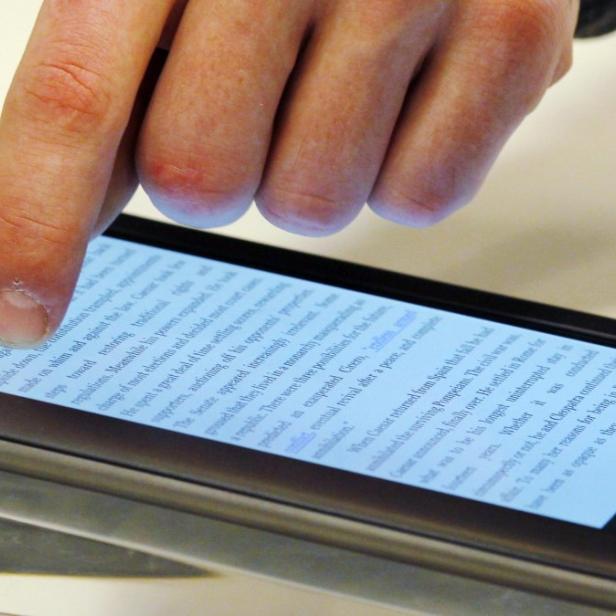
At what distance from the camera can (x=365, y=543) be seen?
0.26 meters

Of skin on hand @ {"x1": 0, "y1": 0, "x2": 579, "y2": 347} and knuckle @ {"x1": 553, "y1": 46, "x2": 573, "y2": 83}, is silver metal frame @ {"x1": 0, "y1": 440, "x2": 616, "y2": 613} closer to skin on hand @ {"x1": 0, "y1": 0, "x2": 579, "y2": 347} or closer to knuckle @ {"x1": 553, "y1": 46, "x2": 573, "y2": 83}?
skin on hand @ {"x1": 0, "y1": 0, "x2": 579, "y2": 347}

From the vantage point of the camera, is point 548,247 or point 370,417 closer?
point 370,417

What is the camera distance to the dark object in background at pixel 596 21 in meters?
0.48

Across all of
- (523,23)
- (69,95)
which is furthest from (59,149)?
(523,23)

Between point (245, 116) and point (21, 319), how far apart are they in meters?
0.07

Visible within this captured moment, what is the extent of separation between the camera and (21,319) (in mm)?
247

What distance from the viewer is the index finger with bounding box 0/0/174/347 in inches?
9.6

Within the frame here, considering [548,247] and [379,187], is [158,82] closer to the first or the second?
[379,187]

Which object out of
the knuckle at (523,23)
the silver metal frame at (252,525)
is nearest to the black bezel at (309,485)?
the silver metal frame at (252,525)

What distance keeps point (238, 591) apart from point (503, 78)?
139 mm

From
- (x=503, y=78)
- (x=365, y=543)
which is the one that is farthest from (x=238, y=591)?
(x=503, y=78)

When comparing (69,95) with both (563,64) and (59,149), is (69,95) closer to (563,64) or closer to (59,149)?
(59,149)

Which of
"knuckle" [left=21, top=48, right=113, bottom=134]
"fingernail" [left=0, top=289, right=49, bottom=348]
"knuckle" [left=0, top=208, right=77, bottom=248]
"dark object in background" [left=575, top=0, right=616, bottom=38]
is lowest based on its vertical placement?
"fingernail" [left=0, top=289, right=49, bottom=348]

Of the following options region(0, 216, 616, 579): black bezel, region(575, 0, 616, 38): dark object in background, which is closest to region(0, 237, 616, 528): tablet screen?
region(0, 216, 616, 579): black bezel
